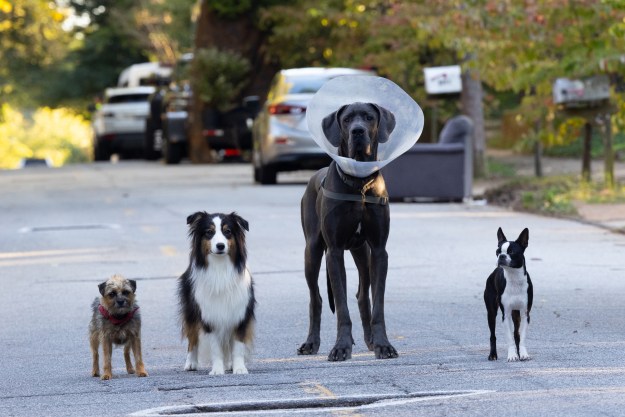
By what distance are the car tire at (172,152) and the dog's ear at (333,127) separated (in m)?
30.7

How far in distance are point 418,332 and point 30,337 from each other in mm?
2760

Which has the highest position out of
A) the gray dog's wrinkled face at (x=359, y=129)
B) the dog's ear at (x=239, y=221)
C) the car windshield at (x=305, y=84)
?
the car windshield at (x=305, y=84)

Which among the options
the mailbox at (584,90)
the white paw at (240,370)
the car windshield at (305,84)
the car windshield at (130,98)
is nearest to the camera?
the white paw at (240,370)

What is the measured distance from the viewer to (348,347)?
9.36 meters

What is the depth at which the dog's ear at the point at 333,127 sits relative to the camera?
9.66 meters

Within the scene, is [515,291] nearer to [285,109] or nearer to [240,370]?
[240,370]

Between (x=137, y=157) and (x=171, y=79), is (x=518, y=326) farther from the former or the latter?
(x=137, y=157)

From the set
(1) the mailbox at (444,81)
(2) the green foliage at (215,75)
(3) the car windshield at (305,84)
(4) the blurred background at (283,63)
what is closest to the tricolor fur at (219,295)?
(4) the blurred background at (283,63)

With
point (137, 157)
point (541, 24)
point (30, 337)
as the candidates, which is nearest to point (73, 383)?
point (30, 337)

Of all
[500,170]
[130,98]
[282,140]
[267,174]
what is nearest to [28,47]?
[130,98]

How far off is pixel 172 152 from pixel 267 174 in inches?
493

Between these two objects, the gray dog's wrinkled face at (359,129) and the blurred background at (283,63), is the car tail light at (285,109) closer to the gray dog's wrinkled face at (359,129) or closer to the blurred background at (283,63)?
the blurred background at (283,63)

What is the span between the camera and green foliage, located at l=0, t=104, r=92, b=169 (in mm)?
78125

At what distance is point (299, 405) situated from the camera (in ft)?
25.1
